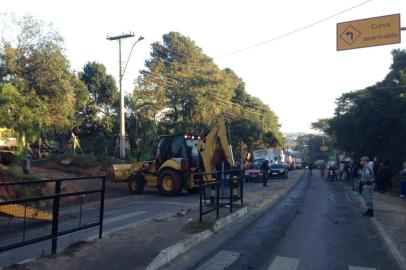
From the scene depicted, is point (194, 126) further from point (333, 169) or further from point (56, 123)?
point (56, 123)

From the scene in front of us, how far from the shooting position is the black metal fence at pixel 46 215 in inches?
Result: 284

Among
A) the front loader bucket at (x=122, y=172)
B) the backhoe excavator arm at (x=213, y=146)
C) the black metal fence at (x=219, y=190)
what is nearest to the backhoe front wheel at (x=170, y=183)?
the front loader bucket at (x=122, y=172)

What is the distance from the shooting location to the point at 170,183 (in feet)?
71.7

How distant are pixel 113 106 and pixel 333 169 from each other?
23.0m

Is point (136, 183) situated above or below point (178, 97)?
below

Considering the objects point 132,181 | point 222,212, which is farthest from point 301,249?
point 132,181

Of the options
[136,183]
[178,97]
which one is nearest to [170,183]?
[136,183]

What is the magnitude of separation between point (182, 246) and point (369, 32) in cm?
741

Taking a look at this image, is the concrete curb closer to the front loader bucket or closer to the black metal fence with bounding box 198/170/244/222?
the black metal fence with bounding box 198/170/244/222

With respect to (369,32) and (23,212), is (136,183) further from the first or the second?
(23,212)

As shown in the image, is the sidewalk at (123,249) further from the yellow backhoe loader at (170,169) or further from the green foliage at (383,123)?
the green foliage at (383,123)

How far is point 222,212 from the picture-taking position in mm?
13898

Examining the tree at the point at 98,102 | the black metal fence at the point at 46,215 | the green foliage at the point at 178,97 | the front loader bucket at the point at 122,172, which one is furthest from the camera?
the tree at the point at 98,102

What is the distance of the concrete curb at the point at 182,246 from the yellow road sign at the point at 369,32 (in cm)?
549
